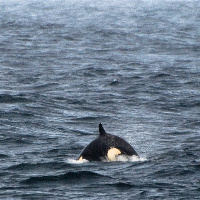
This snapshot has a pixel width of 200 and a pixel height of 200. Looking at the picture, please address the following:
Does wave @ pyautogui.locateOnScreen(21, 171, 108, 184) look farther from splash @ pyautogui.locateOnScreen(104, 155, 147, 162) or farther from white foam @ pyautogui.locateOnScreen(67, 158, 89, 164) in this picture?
splash @ pyautogui.locateOnScreen(104, 155, 147, 162)

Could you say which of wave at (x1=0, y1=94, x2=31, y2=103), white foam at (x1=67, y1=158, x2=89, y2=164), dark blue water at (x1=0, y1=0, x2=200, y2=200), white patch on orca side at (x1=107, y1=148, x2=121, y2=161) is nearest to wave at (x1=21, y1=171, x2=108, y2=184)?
dark blue water at (x1=0, y1=0, x2=200, y2=200)

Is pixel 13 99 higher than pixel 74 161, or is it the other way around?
pixel 13 99

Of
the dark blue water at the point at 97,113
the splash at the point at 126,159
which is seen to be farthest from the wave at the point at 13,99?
the splash at the point at 126,159

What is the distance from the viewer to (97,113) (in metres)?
27.0

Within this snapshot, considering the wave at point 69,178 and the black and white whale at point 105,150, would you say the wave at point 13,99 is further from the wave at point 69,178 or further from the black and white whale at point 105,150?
the wave at point 69,178

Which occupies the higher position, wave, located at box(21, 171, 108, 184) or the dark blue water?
the dark blue water

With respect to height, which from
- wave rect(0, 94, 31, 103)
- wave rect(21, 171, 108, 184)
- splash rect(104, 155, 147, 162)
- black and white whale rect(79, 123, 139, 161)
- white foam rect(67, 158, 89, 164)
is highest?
wave rect(0, 94, 31, 103)

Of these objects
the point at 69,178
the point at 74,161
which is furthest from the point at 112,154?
the point at 69,178

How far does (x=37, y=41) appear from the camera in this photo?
5703 centimetres

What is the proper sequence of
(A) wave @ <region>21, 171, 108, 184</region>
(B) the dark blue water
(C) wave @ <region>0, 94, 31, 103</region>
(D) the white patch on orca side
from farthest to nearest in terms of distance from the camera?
(C) wave @ <region>0, 94, 31, 103</region> < (D) the white patch on orca side < (A) wave @ <region>21, 171, 108, 184</region> < (B) the dark blue water

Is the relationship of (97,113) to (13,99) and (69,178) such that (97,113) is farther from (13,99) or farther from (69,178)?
(69,178)

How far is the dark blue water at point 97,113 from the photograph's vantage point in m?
17.3

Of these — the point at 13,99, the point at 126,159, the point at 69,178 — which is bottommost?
the point at 69,178

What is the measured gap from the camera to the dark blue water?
17266mm
